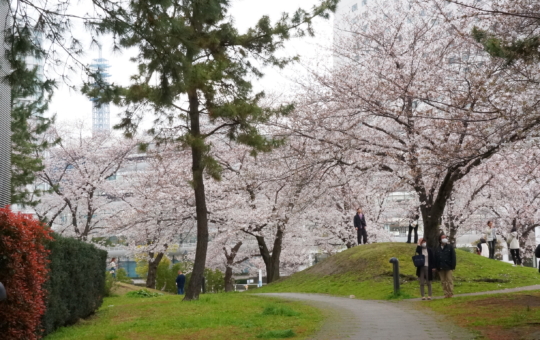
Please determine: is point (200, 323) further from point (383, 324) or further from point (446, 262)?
point (446, 262)

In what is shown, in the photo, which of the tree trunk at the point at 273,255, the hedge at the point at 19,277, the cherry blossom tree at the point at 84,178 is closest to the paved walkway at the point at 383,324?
the hedge at the point at 19,277

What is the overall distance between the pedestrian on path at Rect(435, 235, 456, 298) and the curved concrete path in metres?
1.10

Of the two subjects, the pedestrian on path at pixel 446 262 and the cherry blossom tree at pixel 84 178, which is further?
the cherry blossom tree at pixel 84 178

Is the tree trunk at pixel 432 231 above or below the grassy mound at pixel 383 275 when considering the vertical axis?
above

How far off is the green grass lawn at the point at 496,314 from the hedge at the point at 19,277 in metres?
6.28

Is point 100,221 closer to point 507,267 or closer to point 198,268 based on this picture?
point 198,268

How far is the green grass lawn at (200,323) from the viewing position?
30.5ft

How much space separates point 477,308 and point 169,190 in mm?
16180

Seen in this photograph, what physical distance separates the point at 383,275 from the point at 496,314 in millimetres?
8523

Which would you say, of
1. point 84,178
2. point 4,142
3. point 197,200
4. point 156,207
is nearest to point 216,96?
point 197,200

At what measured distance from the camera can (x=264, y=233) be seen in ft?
87.2

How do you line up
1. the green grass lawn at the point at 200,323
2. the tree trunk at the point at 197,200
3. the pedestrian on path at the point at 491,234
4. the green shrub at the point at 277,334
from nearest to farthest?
the green shrub at the point at 277,334
the green grass lawn at the point at 200,323
the tree trunk at the point at 197,200
the pedestrian on path at the point at 491,234

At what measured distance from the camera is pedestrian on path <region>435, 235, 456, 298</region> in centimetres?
1407

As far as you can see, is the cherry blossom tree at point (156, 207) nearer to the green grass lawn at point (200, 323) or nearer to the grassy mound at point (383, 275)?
the grassy mound at point (383, 275)
